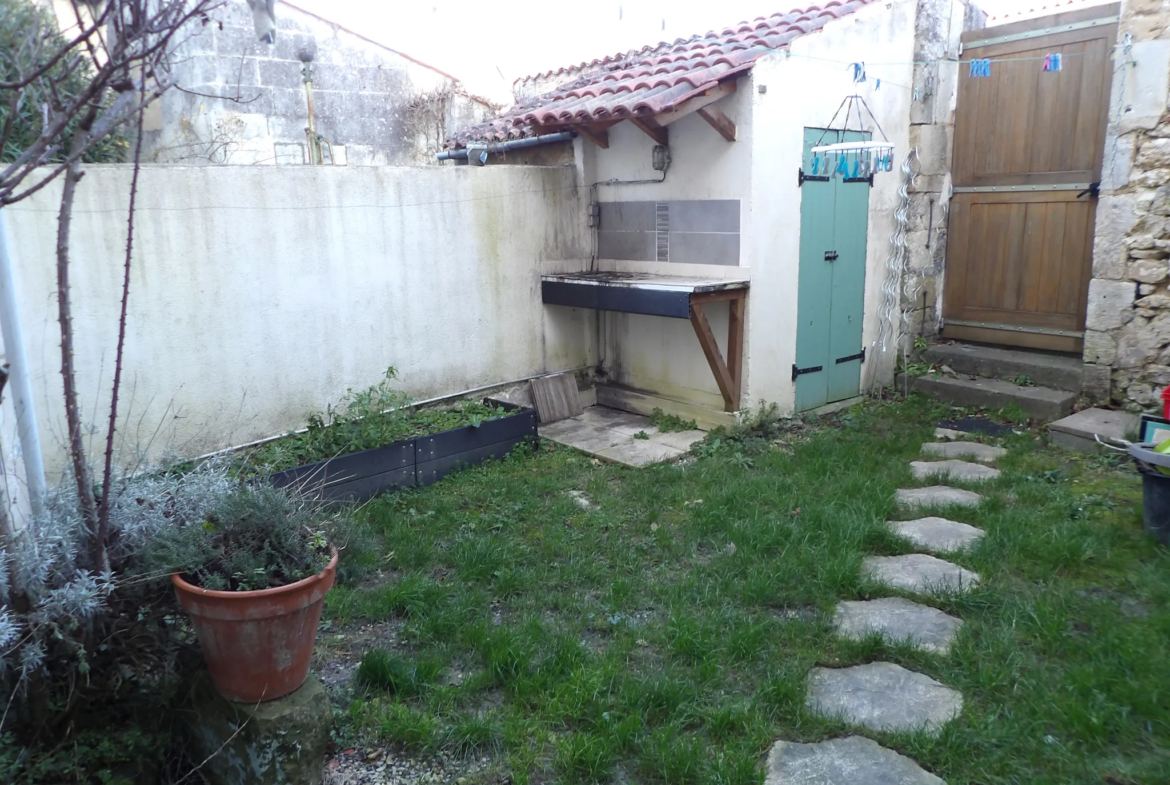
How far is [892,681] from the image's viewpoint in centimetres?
308

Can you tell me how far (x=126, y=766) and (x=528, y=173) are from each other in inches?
197

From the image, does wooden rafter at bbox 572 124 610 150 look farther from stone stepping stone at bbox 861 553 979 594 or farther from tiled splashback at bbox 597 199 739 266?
stone stepping stone at bbox 861 553 979 594

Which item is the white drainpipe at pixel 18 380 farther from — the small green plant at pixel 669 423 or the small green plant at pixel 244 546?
the small green plant at pixel 669 423

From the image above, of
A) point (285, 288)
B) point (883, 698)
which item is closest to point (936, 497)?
point (883, 698)

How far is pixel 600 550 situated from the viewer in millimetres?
4328

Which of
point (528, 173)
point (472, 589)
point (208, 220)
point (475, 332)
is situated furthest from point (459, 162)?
point (472, 589)

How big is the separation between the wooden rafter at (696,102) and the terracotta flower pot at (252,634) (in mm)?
3956

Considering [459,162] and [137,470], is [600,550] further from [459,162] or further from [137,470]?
[459,162]

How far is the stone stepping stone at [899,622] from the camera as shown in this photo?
3326 millimetres

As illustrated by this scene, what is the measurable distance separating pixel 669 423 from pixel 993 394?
101 inches

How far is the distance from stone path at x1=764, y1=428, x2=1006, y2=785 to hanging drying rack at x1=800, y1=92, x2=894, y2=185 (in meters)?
2.48

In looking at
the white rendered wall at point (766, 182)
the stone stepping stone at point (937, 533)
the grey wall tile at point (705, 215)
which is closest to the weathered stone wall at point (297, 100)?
the white rendered wall at point (766, 182)

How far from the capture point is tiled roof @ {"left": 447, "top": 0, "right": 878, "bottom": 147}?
212 inches

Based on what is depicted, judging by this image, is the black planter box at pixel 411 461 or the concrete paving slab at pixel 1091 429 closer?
the black planter box at pixel 411 461
